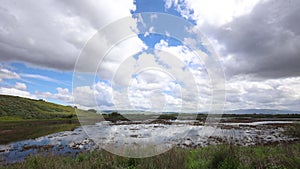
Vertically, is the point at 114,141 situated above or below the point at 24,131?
above

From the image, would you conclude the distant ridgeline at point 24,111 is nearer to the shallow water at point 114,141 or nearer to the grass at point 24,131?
the grass at point 24,131

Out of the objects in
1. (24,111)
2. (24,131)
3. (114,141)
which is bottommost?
(24,131)

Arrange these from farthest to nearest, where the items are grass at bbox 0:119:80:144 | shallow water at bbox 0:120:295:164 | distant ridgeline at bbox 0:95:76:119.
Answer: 1. distant ridgeline at bbox 0:95:76:119
2. grass at bbox 0:119:80:144
3. shallow water at bbox 0:120:295:164

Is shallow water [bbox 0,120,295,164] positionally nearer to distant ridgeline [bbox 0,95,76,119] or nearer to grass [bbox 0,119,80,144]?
grass [bbox 0,119,80,144]

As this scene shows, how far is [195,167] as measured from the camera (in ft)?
19.2

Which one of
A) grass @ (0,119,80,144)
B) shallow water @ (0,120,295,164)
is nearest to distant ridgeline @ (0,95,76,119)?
grass @ (0,119,80,144)

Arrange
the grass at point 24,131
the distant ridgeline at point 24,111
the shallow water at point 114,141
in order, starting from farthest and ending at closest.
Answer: the distant ridgeline at point 24,111, the grass at point 24,131, the shallow water at point 114,141

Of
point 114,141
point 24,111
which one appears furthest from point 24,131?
point 24,111

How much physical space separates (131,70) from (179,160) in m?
4.71

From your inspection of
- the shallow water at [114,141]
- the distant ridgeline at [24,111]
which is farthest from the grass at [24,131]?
the distant ridgeline at [24,111]

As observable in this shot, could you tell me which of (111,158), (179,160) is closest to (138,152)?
(111,158)

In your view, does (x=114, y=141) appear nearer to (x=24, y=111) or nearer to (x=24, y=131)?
(x=24, y=131)

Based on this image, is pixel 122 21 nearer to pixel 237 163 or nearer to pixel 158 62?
pixel 158 62

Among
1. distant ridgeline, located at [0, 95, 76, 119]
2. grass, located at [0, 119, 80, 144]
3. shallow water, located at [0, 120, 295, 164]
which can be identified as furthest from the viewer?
distant ridgeline, located at [0, 95, 76, 119]
